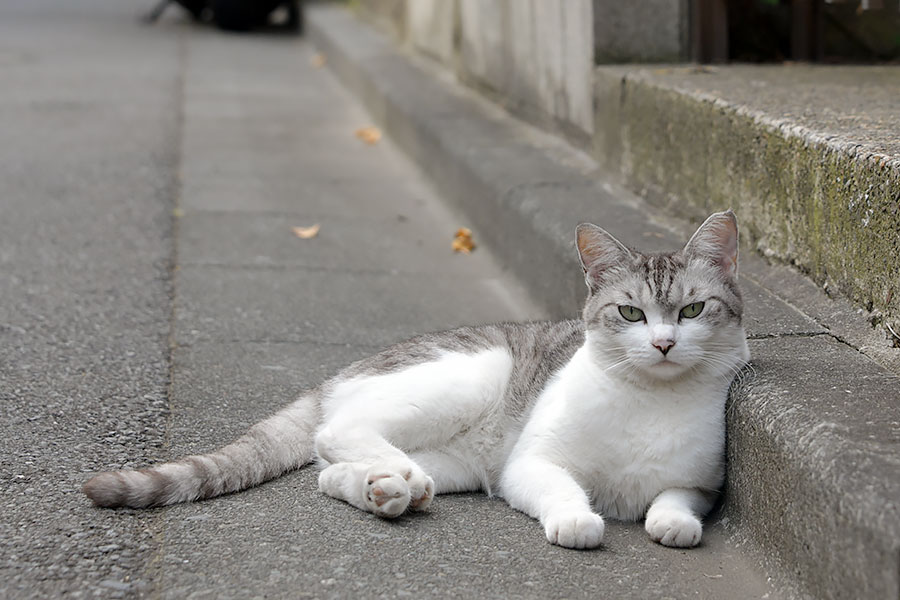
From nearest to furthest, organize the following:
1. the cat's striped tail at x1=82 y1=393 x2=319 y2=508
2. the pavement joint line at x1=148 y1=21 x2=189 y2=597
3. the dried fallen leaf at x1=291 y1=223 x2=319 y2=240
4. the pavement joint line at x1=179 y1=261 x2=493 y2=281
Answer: the pavement joint line at x1=148 y1=21 x2=189 y2=597 < the cat's striped tail at x1=82 y1=393 x2=319 y2=508 < the pavement joint line at x1=179 y1=261 x2=493 y2=281 < the dried fallen leaf at x1=291 y1=223 x2=319 y2=240

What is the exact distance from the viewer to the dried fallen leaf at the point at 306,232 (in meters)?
5.61

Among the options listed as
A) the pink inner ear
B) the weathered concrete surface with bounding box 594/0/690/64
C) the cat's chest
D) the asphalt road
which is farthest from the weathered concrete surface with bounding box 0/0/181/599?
the weathered concrete surface with bounding box 594/0/690/64

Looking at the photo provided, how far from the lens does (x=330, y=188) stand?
6605mm

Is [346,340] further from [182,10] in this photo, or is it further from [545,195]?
[182,10]

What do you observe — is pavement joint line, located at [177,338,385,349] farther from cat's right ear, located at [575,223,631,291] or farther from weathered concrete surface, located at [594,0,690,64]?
weathered concrete surface, located at [594,0,690,64]

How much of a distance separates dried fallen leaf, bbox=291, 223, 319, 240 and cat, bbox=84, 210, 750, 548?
2527mm

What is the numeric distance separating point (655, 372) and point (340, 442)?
2.93ft

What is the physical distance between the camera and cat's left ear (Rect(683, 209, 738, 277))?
9.17 feet

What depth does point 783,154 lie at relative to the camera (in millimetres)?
3482

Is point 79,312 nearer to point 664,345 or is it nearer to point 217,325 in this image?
point 217,325

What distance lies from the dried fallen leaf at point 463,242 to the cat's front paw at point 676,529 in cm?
291

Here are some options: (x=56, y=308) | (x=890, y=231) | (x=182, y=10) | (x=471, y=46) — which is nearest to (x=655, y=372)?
(x=890, y=231)

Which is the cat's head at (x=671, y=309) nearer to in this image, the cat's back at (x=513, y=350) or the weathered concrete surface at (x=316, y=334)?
the cat's back at (x=513, y=350)

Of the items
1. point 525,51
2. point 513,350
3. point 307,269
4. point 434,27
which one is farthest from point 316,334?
point 434,27
